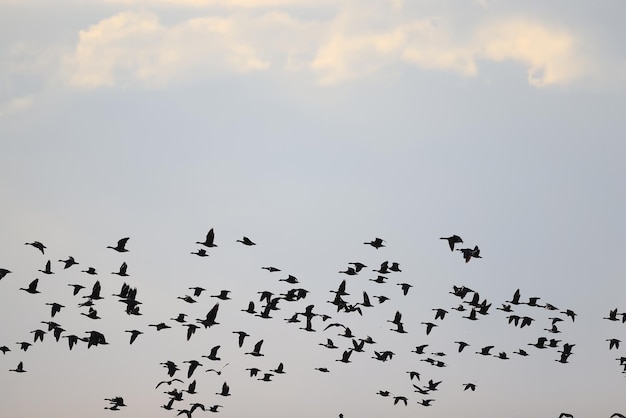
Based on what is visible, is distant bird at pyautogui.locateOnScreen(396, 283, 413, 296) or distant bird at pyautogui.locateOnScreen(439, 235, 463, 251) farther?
distant bird at pyautogui.locateOnScreen(396, 283, 413, 296)

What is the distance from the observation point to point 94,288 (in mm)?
76938

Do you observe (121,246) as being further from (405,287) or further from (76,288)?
(405,287)

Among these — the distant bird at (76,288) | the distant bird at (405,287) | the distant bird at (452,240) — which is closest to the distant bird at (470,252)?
the distant bird at (452,240)

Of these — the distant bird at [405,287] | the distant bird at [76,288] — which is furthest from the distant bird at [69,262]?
the distant bird at [405,287]

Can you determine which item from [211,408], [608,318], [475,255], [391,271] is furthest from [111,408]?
[608,318]

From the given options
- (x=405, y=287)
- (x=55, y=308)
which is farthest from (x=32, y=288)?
(x=405, y=287)

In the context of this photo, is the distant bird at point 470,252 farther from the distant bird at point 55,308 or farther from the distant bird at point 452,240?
the distant bird at point 55,308

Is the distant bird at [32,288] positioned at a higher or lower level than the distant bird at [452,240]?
lower

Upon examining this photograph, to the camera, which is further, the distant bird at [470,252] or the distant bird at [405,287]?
the distant bird at [405,287]

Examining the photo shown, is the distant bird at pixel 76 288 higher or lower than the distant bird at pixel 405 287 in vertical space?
lower

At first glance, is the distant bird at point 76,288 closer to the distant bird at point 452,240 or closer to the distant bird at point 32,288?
the distant bird at point 32,288

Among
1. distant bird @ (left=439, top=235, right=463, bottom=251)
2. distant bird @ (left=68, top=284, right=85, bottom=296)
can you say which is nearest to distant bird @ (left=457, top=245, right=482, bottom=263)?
distant bird @ (left=439, top=235, right=463, bottom=251)

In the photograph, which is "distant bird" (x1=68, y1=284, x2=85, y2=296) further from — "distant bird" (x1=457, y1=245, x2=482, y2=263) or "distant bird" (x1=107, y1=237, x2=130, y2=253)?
"distant bird" (x1=457, y1=245, x2=482, y2=263)

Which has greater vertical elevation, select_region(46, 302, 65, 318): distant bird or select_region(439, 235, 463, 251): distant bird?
select_region(439, 235, 463, 251): distant bird
